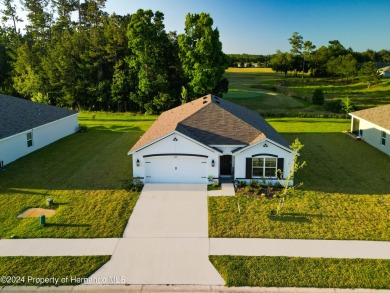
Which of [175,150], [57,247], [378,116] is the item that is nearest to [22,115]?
[175,150]

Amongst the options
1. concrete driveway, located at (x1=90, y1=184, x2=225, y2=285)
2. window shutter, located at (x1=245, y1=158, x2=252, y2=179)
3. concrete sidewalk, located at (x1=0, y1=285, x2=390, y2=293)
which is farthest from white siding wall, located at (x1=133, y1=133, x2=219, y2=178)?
concrete sidewalk, located at (x1=0, y1=285, x2=390, y2=293)

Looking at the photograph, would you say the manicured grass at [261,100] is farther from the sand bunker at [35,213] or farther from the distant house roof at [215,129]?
the sand bunker at [35,213]

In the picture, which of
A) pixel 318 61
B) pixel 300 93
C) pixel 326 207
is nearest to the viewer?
pixel 326 207

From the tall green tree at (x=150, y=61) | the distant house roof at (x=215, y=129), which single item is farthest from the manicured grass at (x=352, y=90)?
the distant house roof at (x=215, y=129)

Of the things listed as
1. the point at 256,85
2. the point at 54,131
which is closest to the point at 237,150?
the point at 54,131

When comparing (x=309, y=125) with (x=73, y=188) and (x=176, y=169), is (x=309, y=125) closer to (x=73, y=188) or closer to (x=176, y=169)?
(x=176, y=169)

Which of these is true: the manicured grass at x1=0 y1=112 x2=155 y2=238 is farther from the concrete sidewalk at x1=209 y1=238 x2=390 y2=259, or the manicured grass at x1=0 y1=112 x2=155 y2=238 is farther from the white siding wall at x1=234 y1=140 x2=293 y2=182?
the white siding wall at x1=234 y1=140 x2=293 y2=182
